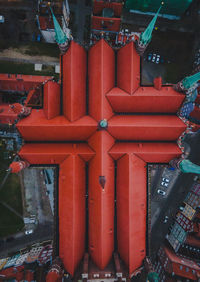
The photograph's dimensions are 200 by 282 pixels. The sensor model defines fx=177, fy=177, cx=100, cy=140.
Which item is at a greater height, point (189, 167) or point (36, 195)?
point (189, 167)

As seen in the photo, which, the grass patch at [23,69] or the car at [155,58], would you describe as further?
the car at [155,58]

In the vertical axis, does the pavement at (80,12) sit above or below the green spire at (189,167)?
above

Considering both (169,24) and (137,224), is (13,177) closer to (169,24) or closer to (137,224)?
(137,224)

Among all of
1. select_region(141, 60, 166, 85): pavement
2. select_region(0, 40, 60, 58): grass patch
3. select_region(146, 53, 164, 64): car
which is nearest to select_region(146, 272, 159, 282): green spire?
select_region(141, 60, 166, 85): pavement

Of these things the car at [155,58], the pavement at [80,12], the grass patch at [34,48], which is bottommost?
the car at [155,58]

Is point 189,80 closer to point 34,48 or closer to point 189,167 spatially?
point 189,167

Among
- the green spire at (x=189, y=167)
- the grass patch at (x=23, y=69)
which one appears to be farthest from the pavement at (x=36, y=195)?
the green spire at (x=189, y=167)

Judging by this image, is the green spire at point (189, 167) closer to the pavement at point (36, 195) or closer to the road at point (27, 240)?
the pavement at point (36, 195)

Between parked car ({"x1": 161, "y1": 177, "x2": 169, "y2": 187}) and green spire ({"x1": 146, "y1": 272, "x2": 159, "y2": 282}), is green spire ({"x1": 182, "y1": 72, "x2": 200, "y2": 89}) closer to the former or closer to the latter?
parked car ({"x1": 161, "y1": 177, "x2": 169, "y2": 187})

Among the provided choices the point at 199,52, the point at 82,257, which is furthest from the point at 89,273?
the point at 199,52

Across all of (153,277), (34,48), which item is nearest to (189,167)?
(153,277)

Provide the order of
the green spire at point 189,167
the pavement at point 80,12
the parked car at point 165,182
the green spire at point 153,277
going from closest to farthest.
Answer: the green spire at point 189,167 → the green spire at point 153,277 → the pavement at point 80,12 → the parked car at point 165,182

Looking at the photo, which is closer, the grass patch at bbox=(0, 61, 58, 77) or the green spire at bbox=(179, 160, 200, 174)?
the green spire at bbox=(179, 160, 200, 174)
